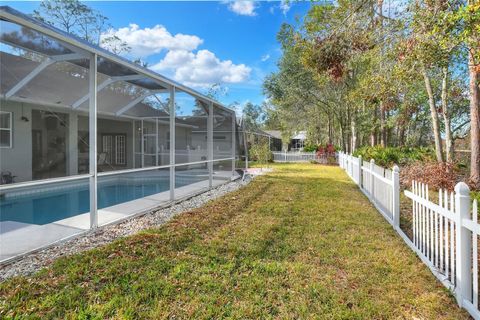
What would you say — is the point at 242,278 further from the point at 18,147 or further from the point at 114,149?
the point at 18,147

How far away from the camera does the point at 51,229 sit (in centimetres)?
492

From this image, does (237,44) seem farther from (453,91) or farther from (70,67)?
(70,67)

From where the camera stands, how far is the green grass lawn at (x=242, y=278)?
2682 millimetres

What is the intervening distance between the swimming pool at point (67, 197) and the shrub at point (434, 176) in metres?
7.12

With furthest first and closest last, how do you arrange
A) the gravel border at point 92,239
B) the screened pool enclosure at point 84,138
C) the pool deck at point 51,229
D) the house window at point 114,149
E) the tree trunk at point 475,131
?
the house window at point 114,149
the tree trunk at point 475,131
the screened pool enclosure at point 84,138
the pool deck at point 51,229
the gravel border at point 92,239

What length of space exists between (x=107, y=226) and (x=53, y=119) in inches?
213

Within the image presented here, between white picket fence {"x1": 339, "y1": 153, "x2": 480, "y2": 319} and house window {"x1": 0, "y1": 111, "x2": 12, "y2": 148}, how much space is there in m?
9.61

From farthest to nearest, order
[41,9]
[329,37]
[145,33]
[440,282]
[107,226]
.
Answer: [145,33] → [41,9] → [329,37] → [107,226] → [440,282]

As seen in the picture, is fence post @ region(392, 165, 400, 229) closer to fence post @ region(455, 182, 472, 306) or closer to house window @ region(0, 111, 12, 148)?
fence post @ region(455, 182, 472, 306)

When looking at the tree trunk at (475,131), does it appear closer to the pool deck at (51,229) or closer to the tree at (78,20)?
the pool deck at (51,229)

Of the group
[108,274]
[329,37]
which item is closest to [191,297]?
[108,274]

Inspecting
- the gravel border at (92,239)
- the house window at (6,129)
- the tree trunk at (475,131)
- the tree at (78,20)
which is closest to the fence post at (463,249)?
the gravel border at (92,239)

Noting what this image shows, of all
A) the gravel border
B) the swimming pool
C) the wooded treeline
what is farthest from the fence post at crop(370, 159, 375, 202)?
the swimming pool

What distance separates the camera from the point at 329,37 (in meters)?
7.43
